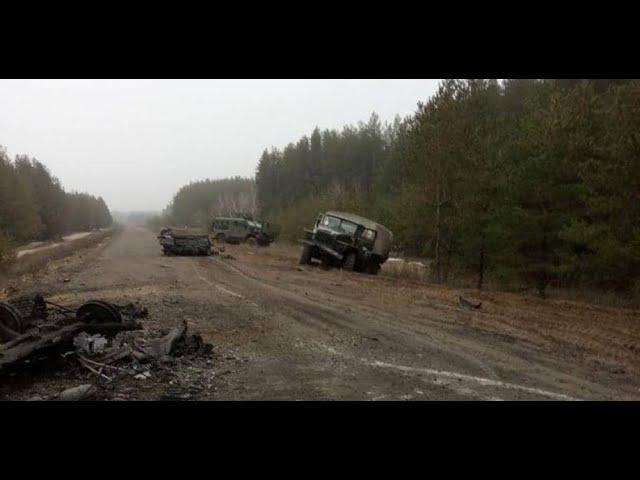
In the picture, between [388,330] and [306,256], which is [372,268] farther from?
[388,330]

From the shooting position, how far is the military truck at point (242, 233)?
1471 inches

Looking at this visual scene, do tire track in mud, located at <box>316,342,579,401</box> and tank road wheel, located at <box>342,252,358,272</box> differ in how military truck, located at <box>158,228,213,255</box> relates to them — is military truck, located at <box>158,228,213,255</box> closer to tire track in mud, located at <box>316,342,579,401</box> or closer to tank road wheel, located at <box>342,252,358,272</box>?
tank road wheel, located at <box>342,252,358,272</box>

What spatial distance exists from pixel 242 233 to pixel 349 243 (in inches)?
693

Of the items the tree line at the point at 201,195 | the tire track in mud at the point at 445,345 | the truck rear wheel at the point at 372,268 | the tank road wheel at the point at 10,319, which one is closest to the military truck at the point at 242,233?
the truck rear wheel at the point at 372,268

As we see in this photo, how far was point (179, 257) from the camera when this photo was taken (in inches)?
961

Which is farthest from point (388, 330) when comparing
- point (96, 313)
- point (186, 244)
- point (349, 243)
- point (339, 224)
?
point (186, 244)

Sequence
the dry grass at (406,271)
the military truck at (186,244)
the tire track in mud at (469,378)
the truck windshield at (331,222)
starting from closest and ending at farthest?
the tire track in mud at (469,378) < the dry grass at (406,271) < the truck windshield at (331,222) < the military truck at (186,244)

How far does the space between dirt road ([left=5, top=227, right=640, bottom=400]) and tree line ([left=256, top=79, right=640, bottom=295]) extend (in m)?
1.92

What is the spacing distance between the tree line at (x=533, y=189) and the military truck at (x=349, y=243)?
1.33 metres

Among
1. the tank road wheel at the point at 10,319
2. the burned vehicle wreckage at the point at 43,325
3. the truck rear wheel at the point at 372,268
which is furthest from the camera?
the truck rear wheel at the point at 372,268

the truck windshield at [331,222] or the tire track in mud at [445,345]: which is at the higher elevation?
the truck windshield at [331,222]

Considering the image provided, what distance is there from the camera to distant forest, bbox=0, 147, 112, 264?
38406 mm

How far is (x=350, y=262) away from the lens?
21.2 metres

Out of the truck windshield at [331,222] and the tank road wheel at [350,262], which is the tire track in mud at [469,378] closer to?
the tank road wheel at [350,262]
